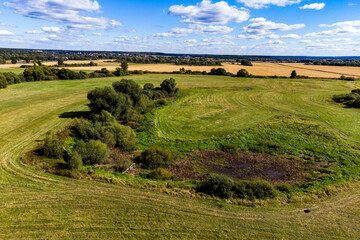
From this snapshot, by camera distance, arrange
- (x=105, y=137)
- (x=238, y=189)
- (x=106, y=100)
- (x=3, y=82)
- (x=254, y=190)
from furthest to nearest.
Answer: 1. (x=3, y=82)
2. (x=106, y=100)
3. (x=105, y=137)
4. (x=238, y=189)
5. (x=254, y=190)

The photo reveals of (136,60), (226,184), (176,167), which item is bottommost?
(176,167)

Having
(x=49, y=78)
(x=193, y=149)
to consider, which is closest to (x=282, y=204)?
(x=193, y=149)

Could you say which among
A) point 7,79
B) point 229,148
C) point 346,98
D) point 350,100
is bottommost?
point 229,148

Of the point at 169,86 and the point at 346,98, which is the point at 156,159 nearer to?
the point at 169,86

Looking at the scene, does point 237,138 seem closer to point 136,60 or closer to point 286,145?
point 286,145

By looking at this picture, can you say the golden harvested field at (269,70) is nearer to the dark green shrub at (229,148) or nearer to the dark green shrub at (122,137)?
the dark green shrub at (229,148)

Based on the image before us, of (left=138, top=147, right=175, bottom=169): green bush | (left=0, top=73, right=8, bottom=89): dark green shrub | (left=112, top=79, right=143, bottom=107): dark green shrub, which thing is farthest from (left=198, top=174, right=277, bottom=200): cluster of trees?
(left=0, top=73, right=8, bottom=89): dark green shrub

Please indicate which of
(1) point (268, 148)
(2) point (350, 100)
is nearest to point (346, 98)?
(2) point (350, 100)
